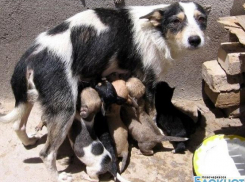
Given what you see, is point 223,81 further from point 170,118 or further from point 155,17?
point 155,17

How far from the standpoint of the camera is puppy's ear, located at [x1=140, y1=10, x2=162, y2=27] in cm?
382

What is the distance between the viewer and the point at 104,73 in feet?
13.3

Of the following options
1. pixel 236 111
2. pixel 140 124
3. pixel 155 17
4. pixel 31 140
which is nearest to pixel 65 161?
pixel 31 140

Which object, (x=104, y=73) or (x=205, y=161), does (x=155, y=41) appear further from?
(x=205, y=161)

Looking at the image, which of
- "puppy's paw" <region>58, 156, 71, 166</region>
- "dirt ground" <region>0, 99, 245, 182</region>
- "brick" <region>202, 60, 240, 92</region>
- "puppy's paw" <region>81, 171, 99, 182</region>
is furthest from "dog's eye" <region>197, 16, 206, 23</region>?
"puppy's paw" <region>58, 156, 71, 166</region>

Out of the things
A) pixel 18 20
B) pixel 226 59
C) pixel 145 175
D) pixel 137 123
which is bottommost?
pixel 145 175

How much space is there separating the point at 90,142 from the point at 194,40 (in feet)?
4.78

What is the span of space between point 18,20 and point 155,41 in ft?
5.46

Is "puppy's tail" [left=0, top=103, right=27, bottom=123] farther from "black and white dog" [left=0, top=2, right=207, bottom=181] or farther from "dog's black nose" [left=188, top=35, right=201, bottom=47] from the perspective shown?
"dog's black nose" [left=188, top=35, right=201, bottom=47]

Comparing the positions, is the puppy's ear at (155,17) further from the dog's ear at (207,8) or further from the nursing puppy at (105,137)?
the nursing puppy at (105,137)

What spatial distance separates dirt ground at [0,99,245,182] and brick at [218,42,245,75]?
83 cm

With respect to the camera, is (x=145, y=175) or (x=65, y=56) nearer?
(x=65, y=56)

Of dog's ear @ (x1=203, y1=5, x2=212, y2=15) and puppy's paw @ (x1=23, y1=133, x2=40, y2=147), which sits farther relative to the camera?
puppy's paw @ (x1=23, y1=133, x2=40, y2=147)

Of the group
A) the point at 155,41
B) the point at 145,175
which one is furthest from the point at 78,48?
the point at 145,175
